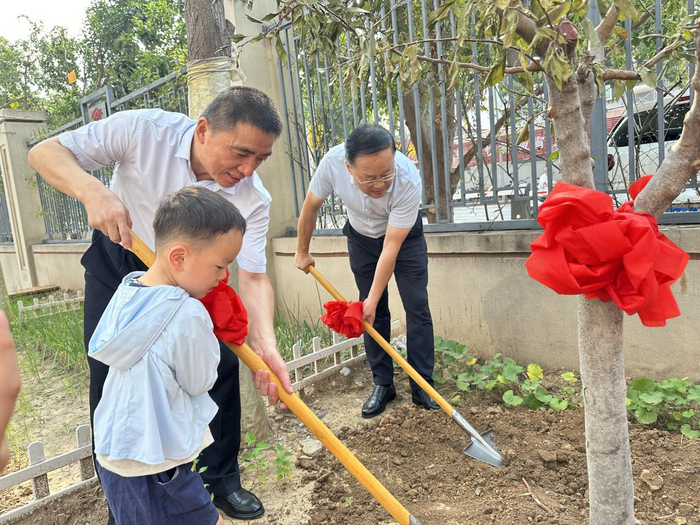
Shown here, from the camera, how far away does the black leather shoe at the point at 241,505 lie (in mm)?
2158

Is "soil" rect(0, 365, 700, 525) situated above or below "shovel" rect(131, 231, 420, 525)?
below

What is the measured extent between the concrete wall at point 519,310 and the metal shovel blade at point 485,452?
1128 mm

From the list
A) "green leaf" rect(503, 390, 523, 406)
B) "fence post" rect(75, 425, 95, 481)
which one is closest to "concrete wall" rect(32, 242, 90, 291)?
"fence post" rect(75, 425, 95, 481)

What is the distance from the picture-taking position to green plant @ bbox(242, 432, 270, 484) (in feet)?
7.92

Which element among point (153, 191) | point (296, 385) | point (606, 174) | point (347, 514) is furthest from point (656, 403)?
point (153, 191)

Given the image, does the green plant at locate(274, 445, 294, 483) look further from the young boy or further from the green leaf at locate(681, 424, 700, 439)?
the green leaf at locate(681, 424, 700, 439)

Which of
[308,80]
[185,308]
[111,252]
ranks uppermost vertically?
[308,80]

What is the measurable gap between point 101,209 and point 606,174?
290 centimetres

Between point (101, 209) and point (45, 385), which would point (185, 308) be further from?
point (45, 385)

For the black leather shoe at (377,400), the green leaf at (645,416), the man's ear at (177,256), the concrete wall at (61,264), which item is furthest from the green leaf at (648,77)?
the concrete wall at (61,264)

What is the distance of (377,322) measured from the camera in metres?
3.28

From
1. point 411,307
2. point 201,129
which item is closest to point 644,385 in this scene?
point 411,307

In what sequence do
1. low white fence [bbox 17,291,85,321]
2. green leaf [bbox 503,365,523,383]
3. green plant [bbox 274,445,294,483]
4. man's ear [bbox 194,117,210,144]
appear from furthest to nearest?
1. low white fence [bbox 17,291,85,321]
2. green leaf [bbox 503,365,523,383]
3. green plant [bbox 274,445,294,483]
4. man's ear [bbox 194,117,210,144]

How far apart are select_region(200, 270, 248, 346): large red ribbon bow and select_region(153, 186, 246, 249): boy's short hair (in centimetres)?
31
